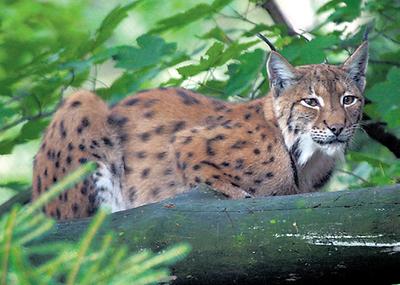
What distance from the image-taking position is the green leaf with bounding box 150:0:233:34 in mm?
5453

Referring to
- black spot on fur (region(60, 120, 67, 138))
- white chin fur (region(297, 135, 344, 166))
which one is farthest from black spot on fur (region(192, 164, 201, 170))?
black spot on fur (region(60, 120, 67, 138))

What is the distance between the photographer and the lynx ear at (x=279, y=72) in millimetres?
5727

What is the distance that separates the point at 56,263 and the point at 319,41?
4.24m

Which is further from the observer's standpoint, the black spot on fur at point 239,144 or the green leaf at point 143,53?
the black spot on fur at point 239,144

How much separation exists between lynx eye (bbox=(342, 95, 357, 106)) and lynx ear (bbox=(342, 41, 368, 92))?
176 mm

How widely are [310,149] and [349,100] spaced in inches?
14.5

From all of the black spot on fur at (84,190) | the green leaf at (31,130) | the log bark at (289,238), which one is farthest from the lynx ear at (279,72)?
the log bark at (289,238)

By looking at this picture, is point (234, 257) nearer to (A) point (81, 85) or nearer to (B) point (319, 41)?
(B) point (319, 41)

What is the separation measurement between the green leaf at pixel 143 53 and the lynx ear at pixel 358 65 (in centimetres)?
110

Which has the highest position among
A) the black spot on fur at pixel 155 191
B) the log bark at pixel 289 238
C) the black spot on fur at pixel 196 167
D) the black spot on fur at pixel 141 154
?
the black spot on fur at pixel 141 154

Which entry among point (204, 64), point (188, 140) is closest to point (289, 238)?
point (204, 64)

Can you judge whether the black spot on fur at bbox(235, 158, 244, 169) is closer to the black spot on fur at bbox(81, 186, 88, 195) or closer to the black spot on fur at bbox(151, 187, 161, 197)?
the black spot on fur at bbox(151, 187, 161, 197)

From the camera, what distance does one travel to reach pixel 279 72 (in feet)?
19.2

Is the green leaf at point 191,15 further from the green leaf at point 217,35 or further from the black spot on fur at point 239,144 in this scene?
the black spot on fur at point 239,144
